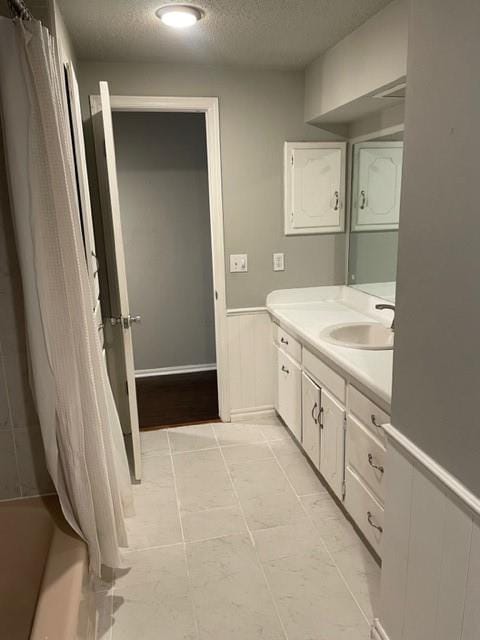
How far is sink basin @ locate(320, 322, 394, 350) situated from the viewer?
257cm

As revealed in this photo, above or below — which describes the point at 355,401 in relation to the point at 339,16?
below

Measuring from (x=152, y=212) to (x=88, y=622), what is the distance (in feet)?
10.5

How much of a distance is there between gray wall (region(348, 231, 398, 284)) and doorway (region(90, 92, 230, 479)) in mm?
894

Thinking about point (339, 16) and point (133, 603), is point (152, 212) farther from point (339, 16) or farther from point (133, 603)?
point (133, 603)

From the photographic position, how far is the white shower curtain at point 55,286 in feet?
4.50

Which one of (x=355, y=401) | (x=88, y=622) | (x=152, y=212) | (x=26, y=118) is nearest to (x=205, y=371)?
(x=152, y=212)

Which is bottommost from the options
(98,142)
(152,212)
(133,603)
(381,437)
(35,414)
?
(133,603)

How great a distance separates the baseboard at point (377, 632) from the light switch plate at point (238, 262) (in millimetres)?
2076

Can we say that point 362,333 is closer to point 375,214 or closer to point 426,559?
point 375,214

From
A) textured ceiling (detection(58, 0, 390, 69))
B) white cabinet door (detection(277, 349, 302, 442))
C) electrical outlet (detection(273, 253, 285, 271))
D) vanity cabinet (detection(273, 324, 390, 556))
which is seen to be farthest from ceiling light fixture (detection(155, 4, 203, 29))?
white cabinet door (detection(277, 349, 302, 442))

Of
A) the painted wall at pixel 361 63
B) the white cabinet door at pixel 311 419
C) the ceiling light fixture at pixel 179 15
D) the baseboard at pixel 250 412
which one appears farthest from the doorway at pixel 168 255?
the ceiling light fixture at pixel 179 15

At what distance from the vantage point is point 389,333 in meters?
2.57

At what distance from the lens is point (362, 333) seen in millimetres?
2686

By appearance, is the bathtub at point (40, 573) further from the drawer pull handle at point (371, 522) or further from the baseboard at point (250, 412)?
the baseboard at point (250, 412)
